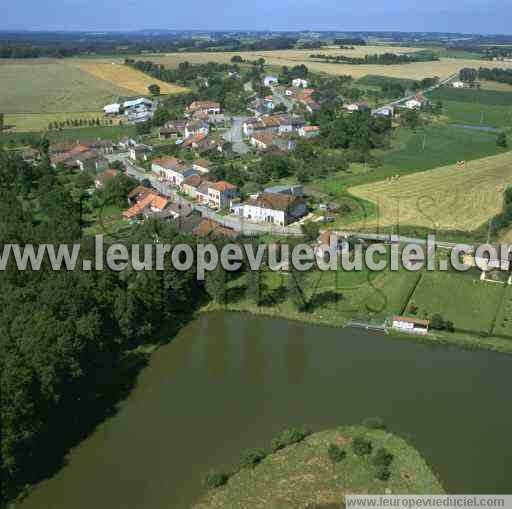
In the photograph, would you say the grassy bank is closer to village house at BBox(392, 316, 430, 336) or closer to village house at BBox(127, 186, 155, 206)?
village house at BBox(392, 316, 430, 336)

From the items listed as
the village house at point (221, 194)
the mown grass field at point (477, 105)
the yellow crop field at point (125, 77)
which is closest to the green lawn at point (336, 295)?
the village house at point (221, 194)

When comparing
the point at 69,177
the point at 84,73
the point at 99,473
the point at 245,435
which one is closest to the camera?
the point at 99,473

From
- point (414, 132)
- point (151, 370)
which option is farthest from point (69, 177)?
point (414, 132)

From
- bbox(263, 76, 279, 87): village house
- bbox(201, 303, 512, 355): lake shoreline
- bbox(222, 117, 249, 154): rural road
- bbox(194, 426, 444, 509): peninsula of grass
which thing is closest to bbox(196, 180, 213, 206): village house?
bbox(222, 117, 249, 154): rural road

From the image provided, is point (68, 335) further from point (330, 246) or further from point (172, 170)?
point (172, 170)

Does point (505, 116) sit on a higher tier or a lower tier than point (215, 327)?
higher

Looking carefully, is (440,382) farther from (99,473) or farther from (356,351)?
(99,473)
